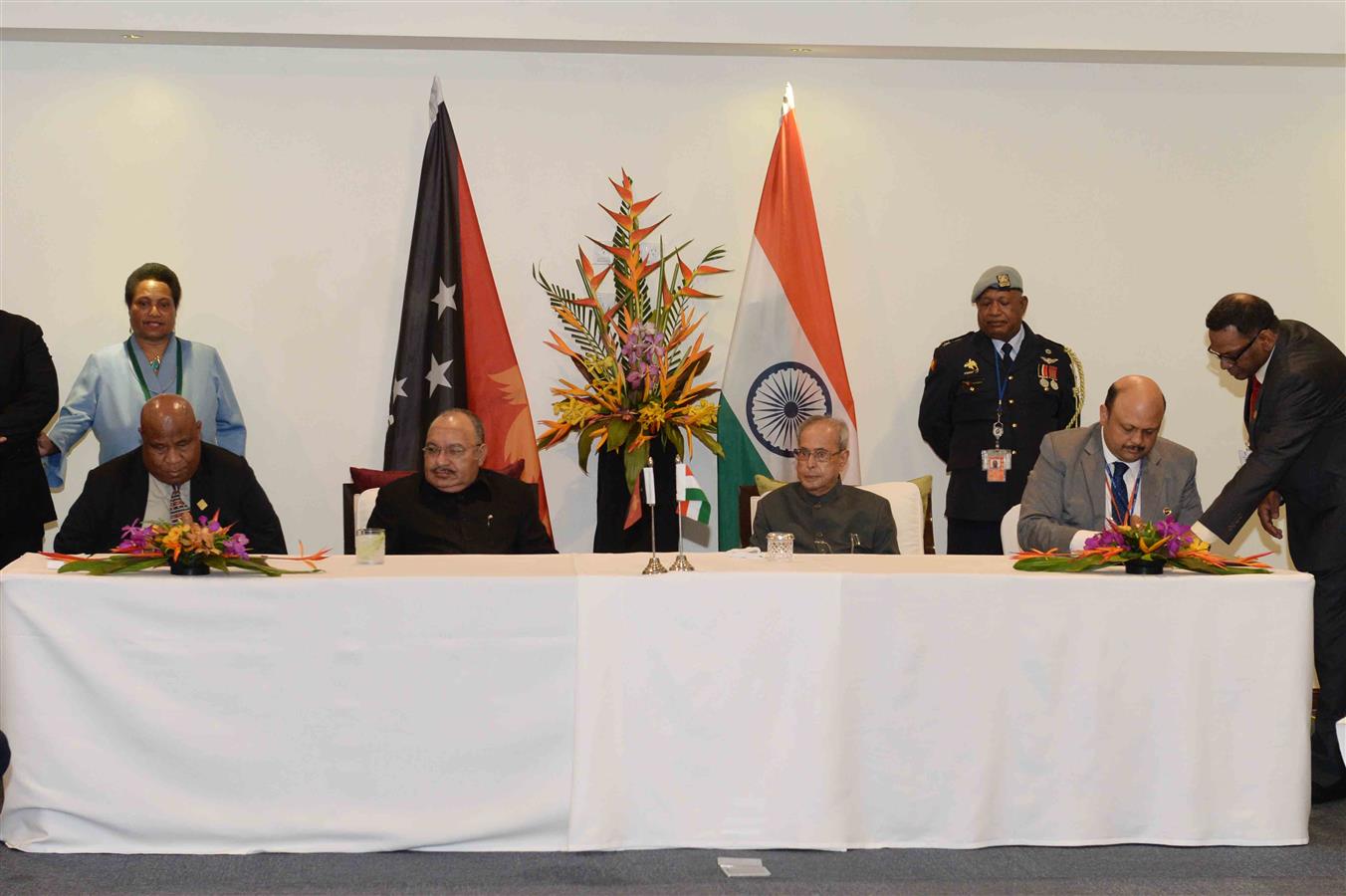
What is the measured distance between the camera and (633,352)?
590cm

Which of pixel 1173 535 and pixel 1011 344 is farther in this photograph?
pixel 1011 344

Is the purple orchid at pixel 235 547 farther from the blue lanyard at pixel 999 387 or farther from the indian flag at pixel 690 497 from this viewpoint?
the blue lanyard at pixel 999 387

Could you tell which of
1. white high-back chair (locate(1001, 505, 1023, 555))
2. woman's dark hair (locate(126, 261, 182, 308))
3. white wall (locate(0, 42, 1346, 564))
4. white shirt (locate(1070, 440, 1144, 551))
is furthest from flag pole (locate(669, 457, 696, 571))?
woman's dark hair (locate(126, 261, 182, 308))

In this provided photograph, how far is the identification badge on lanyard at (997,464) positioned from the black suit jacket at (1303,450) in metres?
1.25

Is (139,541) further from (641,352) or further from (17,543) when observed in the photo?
(641,352)

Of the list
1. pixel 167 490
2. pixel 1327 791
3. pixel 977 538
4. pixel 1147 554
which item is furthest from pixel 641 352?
pixel 1327 791

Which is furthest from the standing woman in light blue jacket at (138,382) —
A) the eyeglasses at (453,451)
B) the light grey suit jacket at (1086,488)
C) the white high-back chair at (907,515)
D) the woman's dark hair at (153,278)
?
the light grey suit jacket at (1086,488)

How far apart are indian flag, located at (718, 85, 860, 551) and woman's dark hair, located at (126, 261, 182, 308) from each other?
2.36 m

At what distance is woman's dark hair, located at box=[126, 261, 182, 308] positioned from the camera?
5.88 m

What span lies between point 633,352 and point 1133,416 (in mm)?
2212

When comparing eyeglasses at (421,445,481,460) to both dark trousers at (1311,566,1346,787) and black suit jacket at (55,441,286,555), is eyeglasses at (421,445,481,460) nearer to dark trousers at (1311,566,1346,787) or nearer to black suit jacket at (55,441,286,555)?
black suit jacket at (55,441,286,555)

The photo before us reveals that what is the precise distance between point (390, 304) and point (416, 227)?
41 cm

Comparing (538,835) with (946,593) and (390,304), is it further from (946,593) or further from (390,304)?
(390,304)

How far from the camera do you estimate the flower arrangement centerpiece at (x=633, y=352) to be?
593 centimetres
